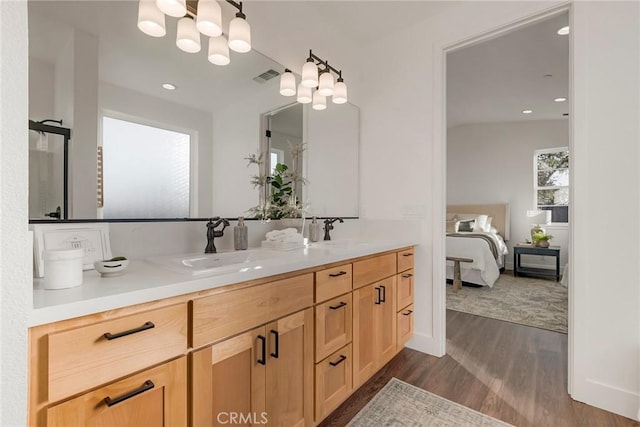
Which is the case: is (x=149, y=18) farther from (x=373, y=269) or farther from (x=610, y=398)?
(x=610, y=398)

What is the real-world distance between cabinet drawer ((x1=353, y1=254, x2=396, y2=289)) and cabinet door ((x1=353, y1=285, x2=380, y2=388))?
47mm

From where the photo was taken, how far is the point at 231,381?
1.05m

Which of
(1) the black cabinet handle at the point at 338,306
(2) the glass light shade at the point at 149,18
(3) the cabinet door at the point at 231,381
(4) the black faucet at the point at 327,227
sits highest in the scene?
(2) the glass light shade at the point at 149,18

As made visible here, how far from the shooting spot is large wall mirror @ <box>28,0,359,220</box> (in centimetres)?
113

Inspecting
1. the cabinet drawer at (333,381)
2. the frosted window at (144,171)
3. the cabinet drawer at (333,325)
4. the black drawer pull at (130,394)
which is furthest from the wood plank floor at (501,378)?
the frosted window at (144,171)

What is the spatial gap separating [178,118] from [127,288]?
3.29ft

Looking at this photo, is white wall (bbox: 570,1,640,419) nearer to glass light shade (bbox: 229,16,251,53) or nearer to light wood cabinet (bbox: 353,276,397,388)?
light wood cabinet (bbox: 353,276,397,388)

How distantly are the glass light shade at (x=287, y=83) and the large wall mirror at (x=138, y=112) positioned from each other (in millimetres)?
45

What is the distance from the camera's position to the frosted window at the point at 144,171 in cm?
128

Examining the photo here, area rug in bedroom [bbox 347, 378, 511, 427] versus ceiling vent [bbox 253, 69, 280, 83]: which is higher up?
ceiling vent [bbox 253, 69, 280, 83]

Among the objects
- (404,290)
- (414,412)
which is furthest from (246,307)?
(404,290)

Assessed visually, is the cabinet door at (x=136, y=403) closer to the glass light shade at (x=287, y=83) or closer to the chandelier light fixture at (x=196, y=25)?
the chandelier light fixture at (x=196, y=25)

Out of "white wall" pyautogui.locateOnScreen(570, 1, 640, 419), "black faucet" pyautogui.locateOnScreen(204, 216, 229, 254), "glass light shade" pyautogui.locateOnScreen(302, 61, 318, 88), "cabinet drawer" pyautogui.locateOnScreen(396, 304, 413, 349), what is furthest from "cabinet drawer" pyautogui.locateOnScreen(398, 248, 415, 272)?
"glass light shade" pyautogui.locateOnScreen(302, 61, 318, 88)

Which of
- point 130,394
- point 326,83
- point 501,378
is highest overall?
point 326,83
